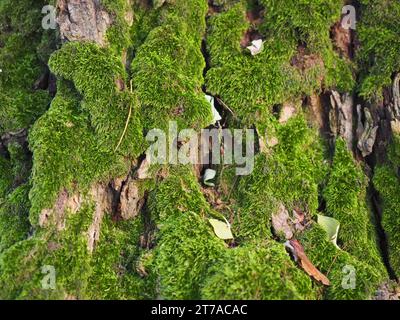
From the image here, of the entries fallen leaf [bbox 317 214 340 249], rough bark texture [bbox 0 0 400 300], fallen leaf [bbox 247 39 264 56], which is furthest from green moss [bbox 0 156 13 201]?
fallen leaf [bbox 317 214 340 249]

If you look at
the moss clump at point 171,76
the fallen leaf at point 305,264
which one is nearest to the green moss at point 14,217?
the moss clump at point 171,76

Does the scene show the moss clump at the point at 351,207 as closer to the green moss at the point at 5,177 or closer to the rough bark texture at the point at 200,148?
the rough bark texture at the point at 200,148

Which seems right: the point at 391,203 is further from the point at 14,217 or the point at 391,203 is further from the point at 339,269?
the point at 14,217

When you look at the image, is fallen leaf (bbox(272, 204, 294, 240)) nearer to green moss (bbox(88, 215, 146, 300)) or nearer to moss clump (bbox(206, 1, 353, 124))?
moss clump (bbox(206, 1, 353, 124))

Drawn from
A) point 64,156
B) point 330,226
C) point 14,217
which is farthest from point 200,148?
point 14,217
